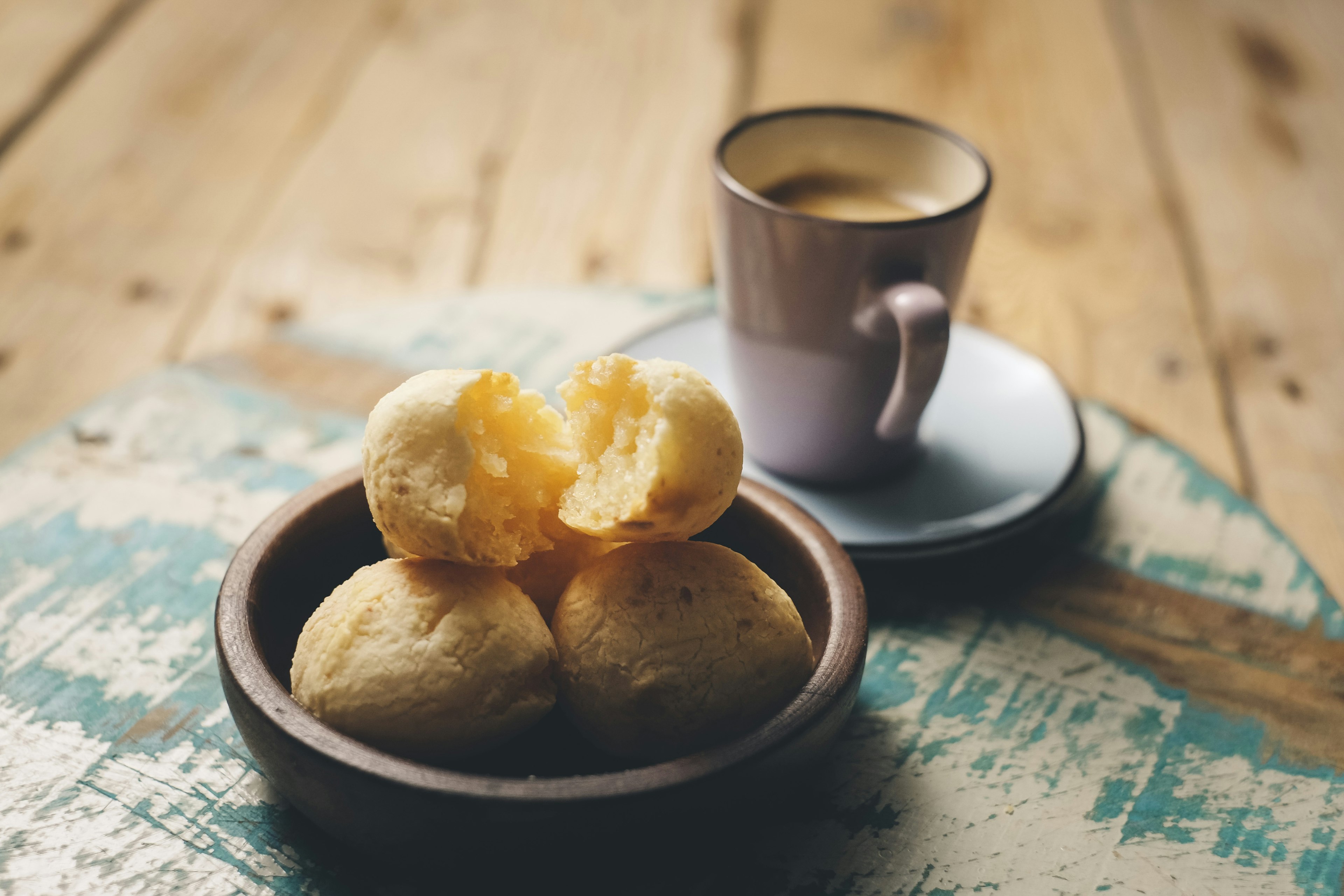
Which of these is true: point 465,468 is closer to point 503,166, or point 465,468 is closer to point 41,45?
point 503,166

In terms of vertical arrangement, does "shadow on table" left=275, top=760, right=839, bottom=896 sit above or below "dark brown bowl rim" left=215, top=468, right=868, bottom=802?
below

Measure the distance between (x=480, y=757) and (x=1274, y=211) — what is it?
1.83m

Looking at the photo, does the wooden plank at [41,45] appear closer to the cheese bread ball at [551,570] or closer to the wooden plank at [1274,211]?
the cheese bread ball at [551,570]

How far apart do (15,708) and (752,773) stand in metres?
0.47

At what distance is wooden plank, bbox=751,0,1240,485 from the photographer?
1.58 metres

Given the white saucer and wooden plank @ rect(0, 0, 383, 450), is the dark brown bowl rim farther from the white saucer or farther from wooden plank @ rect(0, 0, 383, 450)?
wooden plank @ rect(0, 0, 383, 450)

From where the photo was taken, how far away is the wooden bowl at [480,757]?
1.71 ft

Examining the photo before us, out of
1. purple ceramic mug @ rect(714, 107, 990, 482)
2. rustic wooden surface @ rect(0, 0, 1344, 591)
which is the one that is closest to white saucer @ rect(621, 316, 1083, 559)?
purple ceramic mug @ rect(714, 107, 990, 482)

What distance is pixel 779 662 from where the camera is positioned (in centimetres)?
61

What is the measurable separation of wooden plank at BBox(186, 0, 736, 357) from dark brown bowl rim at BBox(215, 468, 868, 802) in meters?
0.98

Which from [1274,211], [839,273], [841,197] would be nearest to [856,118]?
[841,197]

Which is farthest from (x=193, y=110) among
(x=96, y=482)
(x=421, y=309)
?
(x=96, y=482)

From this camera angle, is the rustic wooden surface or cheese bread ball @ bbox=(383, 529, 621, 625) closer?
cheese bread ball @ bbox=(383, 529, 621, 625)

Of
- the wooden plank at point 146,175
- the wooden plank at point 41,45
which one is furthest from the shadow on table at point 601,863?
the wooden plank at point 41,45
